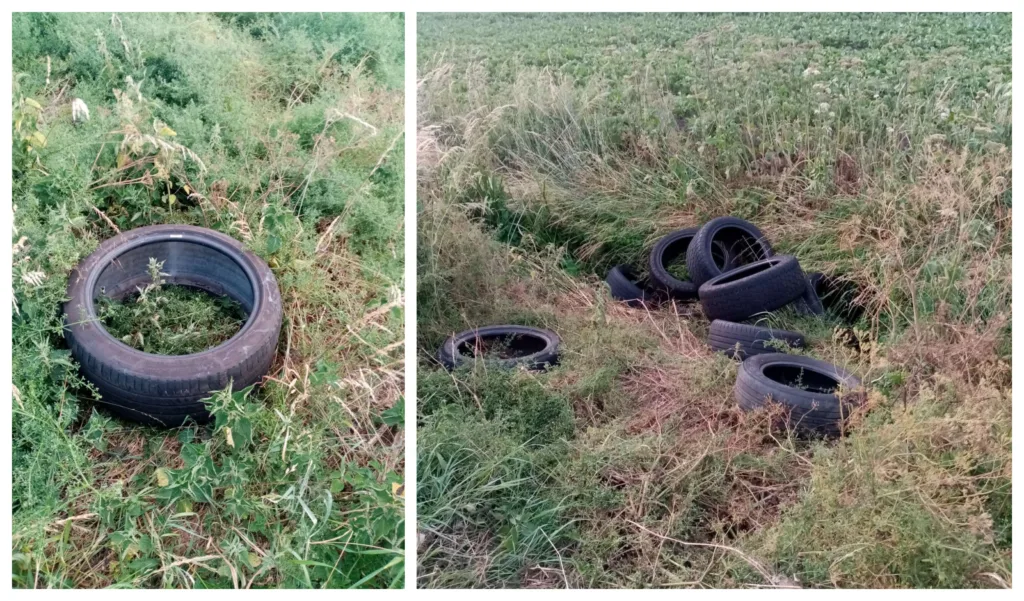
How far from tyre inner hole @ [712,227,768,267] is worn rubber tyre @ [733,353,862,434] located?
1422 millimetres

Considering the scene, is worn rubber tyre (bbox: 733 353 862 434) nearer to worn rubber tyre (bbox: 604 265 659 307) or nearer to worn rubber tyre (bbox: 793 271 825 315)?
worn rubber tyre (bbox: 793 271 825 315)

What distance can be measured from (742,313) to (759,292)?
144mm

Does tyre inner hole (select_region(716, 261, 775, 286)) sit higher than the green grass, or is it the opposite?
the green grass

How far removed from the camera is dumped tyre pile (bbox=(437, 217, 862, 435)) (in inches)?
137

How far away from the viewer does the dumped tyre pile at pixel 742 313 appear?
3.48 metres

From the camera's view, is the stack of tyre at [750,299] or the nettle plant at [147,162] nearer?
the stack of tyre at [750,299]

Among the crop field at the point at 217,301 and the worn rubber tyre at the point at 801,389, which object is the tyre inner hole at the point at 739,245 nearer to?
the worn rubber tyre at the point at 801,389

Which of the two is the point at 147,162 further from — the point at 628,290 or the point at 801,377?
the point at 801,377

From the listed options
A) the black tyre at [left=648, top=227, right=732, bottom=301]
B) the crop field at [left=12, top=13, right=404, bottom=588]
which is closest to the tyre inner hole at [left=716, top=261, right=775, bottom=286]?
the black tyre at [left=648, top=227, right=732, bottom=301]

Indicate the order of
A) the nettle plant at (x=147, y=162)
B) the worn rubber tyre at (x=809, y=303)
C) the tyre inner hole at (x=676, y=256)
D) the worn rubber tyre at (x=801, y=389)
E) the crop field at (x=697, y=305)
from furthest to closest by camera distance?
1. the tyre inner hole at (x=676, y=256)
2. the worn rubber tyre at (x=809, y=303)
3. the nettle plant at (x=147, y=162)
4. the worn rubber tyre at (x=801, y=389)
5. the crop field at (x=697, y=305)

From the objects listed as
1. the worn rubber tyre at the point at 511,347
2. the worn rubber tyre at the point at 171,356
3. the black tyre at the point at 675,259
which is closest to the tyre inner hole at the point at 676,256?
the black tyre at the point at 675,259

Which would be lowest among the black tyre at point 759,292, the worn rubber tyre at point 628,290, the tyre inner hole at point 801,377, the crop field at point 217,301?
the worn rubber tyre at point 628,290

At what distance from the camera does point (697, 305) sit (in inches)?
198
